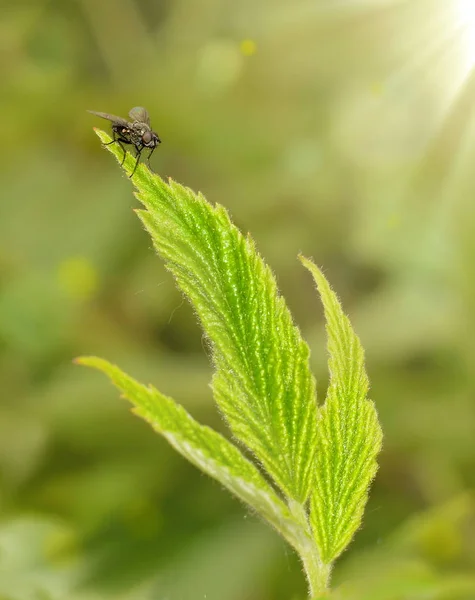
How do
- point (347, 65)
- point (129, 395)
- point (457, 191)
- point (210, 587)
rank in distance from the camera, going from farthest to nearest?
point (347, 65) < point (457, 191) < point (210, 587) < point (129, 395)

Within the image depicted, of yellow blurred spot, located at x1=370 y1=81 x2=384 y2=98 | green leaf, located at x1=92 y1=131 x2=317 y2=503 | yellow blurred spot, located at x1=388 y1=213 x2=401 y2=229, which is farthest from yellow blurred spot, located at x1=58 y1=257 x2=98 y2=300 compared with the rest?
green leaf, located at x1=92 y1=131 x2=317 y2=503

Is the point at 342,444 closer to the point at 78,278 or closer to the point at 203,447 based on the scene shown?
the point at 203,447

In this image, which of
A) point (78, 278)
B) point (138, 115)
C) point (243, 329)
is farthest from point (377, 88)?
point (243, 329)

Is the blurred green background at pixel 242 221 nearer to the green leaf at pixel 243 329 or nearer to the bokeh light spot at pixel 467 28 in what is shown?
the bokeh light spot at pixel 467 28

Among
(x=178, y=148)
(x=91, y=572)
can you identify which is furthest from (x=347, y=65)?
(x=91, y=572)

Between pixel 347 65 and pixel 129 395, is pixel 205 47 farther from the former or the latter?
pixel 129 395

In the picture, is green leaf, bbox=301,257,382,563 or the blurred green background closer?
green leaf, bbox=301,257,382,563

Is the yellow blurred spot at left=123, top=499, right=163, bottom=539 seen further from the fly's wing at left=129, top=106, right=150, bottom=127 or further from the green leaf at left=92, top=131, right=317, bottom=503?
the green leaf at left=92, top=131, right=317, bottom=503

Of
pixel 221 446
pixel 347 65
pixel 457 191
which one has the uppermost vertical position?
pixel 347 65
